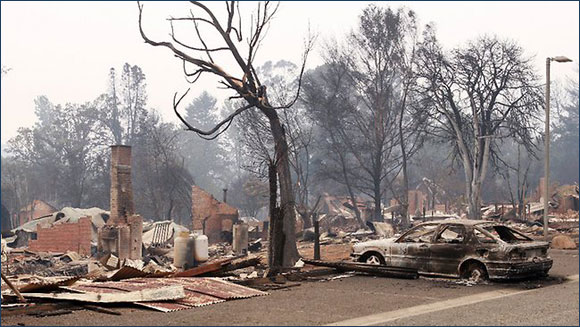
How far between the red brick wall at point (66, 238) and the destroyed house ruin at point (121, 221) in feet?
15.4

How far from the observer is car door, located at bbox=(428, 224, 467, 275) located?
55.3ft

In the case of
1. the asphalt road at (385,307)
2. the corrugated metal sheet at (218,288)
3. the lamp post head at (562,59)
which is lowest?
the asphalt road at (385,307)

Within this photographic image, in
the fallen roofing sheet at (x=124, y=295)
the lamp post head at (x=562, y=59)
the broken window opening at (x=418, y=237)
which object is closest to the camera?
the fallen roofing sheet at (x=124, y=295)

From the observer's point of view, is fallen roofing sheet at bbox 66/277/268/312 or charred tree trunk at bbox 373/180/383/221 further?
charred tree trunk at bbox 373/180/383/221

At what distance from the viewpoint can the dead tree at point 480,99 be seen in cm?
4409

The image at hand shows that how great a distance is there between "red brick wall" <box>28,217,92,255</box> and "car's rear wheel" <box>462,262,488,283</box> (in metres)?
24.6

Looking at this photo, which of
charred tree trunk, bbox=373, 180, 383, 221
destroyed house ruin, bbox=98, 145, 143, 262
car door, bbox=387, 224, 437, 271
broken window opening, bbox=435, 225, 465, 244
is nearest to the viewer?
broken window opening, bbox=435, 225, 465, 244

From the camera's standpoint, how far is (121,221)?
32.7 m

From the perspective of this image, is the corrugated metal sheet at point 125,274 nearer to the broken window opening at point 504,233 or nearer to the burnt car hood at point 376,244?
the burnt car hood at point 376,244

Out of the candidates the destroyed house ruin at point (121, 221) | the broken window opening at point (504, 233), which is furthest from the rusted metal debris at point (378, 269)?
the destroyed house ruin at point (121, 221)

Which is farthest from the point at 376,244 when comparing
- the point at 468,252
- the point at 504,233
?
the point at 504,233

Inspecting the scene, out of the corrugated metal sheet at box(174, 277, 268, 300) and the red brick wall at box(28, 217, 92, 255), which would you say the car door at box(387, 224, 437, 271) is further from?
the red brick wall at box(28, 217, 92, 255)

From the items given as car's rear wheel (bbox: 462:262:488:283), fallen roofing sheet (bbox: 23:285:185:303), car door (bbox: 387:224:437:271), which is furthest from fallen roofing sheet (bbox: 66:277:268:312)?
car's rear wheel (bbox: 462:262:488:283)

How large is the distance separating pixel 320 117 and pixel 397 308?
46.1 metres
